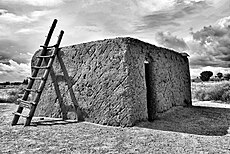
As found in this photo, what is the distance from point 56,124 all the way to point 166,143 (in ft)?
9.51

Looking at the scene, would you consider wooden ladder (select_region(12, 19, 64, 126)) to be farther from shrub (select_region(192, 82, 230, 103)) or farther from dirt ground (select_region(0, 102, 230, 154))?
shrub (select_region(192, 82, 230, 103))

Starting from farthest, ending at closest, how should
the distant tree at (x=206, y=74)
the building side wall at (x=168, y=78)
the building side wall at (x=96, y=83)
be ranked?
1. the distant tree at (x=206, y=74)
2. the building side wall at (x=168, y=78)
3. the building side wall at (x=96, y=83)

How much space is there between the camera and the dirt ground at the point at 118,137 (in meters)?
3.88

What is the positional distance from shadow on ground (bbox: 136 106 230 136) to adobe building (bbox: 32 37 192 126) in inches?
10.7

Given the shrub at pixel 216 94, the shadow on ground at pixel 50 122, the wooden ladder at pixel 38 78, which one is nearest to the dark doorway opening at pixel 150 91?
the shadow on ground at pixel 50 122

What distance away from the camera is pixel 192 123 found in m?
6.00

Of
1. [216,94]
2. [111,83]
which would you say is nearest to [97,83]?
[111,83]

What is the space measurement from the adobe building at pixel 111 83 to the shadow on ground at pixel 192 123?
0.27 m

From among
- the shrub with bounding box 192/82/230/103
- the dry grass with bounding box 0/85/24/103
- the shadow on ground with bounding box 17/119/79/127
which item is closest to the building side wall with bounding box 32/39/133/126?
the shadow on ground with bounding box 17/119/79/127

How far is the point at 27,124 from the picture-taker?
5762 mm

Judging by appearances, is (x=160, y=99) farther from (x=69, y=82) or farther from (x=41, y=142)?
(x=41, y=142)

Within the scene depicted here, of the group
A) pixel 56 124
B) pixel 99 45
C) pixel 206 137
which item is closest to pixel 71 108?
pixel 56 124

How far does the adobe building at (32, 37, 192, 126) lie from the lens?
5.37m

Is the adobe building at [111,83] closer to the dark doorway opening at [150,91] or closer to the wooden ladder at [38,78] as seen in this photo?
the dark doorway opening at [150,91]
